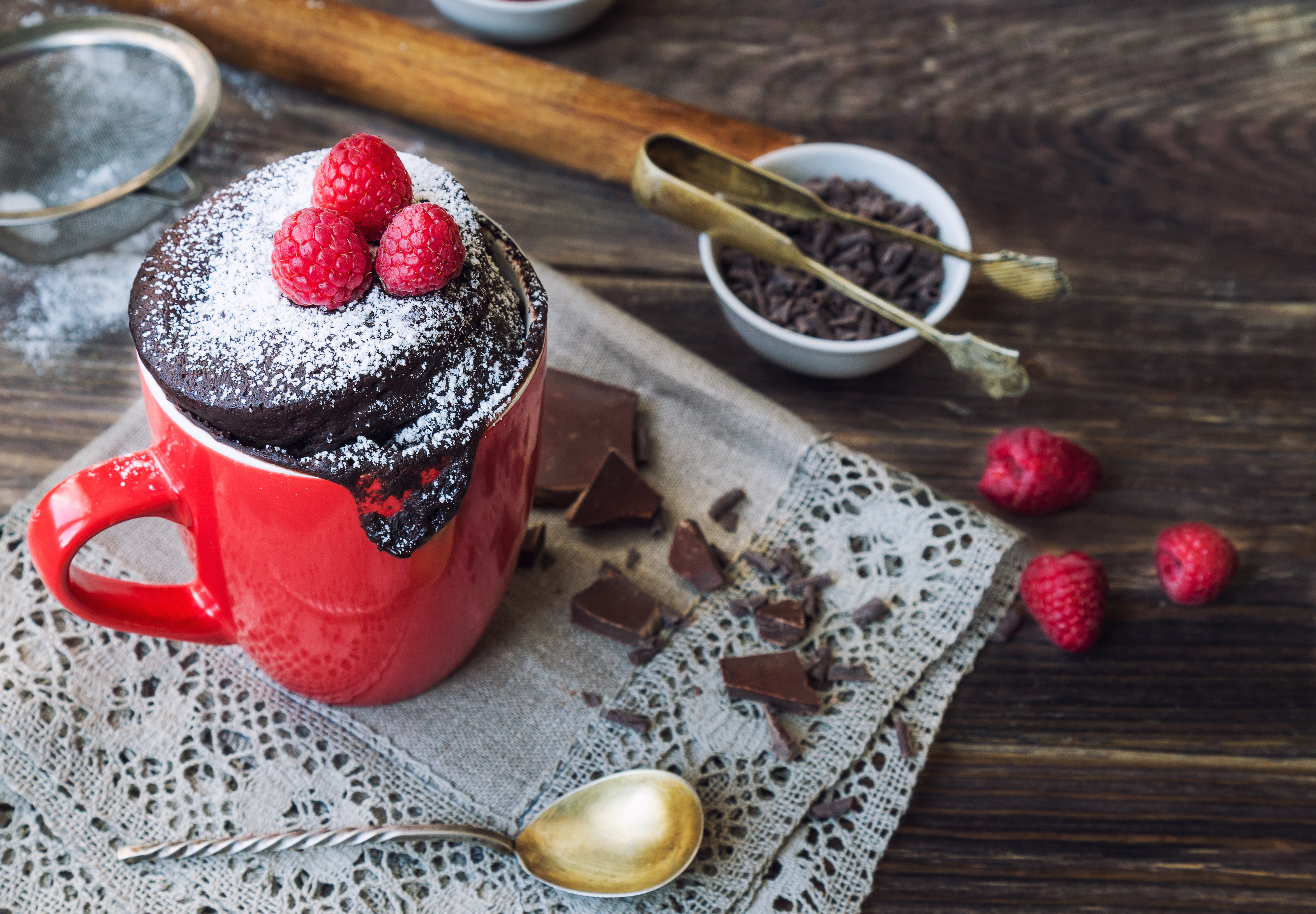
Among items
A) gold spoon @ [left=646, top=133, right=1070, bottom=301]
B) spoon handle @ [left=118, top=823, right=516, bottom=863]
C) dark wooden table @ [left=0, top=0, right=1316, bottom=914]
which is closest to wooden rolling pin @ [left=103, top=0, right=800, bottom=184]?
dark wooden table @ [left=0, top=0, right=1316, bottom=914]

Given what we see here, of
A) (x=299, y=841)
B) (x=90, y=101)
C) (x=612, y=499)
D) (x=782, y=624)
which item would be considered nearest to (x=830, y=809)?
(x=782, y=624)

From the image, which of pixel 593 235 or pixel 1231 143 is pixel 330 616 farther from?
pixel 1231 143

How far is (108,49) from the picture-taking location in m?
1.78

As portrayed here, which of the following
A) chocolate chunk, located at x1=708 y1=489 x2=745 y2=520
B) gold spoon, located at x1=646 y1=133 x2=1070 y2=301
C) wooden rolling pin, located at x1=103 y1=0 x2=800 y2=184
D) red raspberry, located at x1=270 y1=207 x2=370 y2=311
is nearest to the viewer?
red raspberry, located at x1=270 y1=207 x2=370 y2=311

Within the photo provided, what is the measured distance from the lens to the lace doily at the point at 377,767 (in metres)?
1.01

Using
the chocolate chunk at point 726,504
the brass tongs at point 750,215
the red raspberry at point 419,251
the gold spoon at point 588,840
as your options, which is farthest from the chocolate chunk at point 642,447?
the red raspberry at point 419,251

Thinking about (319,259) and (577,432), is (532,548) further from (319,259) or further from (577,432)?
(319,259)

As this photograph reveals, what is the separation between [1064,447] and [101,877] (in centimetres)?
126

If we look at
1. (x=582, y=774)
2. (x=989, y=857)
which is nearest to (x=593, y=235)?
(x=582, y=774)

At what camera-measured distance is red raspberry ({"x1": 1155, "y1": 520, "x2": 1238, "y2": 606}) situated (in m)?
1.28

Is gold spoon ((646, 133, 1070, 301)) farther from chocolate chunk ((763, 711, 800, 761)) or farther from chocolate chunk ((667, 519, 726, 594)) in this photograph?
chocolate chunk ((763, 711, 800, 761))

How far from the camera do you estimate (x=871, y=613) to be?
48.3 inches

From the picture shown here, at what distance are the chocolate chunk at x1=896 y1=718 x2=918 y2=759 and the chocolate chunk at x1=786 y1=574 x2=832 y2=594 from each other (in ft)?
0.61

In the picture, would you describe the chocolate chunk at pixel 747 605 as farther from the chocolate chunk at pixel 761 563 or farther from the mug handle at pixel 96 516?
the mug handle at pixel 96 516
